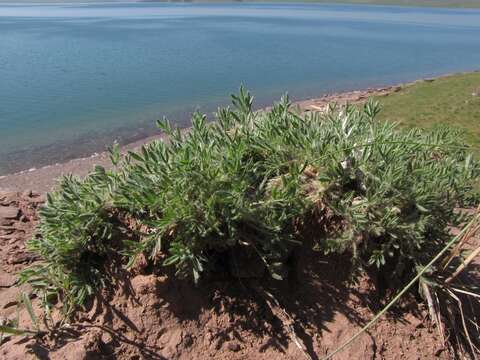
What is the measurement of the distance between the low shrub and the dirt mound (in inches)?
6.8

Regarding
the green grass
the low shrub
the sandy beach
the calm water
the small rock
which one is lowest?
the calm water

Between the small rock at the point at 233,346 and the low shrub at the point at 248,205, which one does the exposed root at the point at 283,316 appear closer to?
the low shrub at the point at 248,205

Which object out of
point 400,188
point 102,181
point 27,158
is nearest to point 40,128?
point 27,158

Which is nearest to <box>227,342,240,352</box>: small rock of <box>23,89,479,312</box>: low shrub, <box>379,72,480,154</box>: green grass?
<box>23,89,479,312</box>: low shrub

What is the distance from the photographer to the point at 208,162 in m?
3.42

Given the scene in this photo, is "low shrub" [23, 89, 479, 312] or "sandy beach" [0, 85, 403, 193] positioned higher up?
"low shrub" [23, 89, 479, 312]

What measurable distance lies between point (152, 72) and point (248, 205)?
28189 mm

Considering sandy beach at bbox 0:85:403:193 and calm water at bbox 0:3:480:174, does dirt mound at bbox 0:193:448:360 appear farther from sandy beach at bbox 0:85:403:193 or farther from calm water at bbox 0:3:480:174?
calm water at bbox 0:3:480:174

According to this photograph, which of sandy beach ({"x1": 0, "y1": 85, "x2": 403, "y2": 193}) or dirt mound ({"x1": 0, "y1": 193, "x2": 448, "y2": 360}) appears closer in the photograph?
dirt mound ({"x1": 0, "y1": 193, "x2": 448, "y2": 360})

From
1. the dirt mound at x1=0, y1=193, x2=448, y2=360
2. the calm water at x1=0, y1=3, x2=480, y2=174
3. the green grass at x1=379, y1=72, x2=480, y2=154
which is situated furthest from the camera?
the calm water at x1=0, y1=3, x2=480, y2=174

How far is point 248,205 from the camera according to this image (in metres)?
3.32

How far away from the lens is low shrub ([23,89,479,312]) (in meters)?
3.29

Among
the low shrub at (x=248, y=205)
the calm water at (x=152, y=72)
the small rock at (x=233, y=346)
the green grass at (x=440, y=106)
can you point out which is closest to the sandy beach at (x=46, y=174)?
the calm water at (x=152, y=72)

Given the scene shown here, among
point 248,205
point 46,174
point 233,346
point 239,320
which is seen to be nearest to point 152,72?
point 46,174
